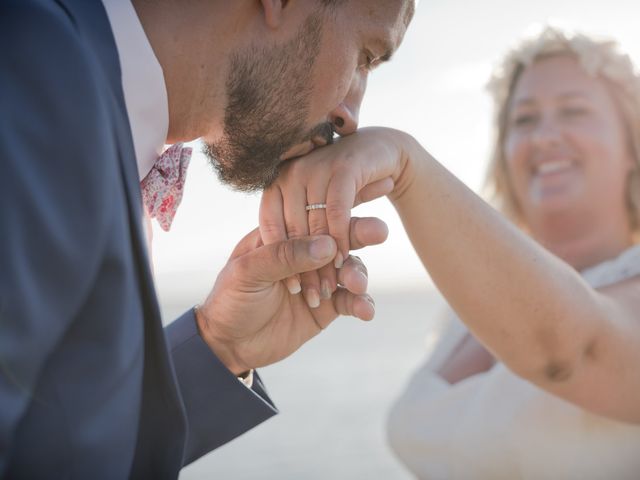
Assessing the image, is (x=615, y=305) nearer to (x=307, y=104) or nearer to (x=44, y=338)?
(x=307, y=104)

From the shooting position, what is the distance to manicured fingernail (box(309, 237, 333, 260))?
1.69 m

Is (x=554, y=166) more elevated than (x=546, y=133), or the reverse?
(x=546, y=133)

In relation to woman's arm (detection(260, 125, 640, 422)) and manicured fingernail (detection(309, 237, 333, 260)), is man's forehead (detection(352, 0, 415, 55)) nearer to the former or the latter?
woman's arm (detection(260, 125, 640, 422))

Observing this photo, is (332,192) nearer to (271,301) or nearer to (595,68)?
(271,301)

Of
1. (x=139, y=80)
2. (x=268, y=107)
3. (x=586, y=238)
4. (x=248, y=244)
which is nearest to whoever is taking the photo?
(x=139, y=80)

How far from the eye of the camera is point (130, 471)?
4.78ft

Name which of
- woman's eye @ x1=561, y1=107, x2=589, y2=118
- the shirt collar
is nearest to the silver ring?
the shirt collar

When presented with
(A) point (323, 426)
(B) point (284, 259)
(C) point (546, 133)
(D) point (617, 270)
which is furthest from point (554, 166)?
(A) point (323, 426)

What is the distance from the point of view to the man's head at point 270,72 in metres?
1.74

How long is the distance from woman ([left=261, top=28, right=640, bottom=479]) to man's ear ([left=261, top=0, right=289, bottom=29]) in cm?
32

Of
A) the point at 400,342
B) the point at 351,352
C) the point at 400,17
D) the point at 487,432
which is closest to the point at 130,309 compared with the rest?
the point at 400,17

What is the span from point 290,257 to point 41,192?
0.72 m

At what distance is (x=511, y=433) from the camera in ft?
9.31

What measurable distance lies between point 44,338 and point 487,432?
2.10m
